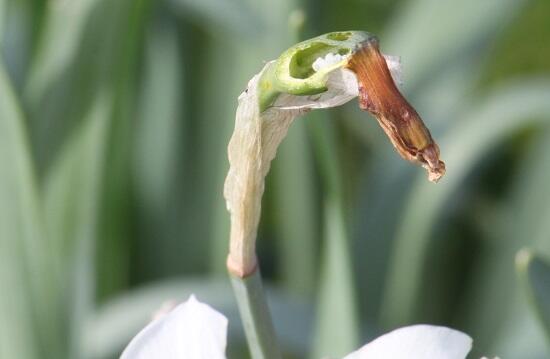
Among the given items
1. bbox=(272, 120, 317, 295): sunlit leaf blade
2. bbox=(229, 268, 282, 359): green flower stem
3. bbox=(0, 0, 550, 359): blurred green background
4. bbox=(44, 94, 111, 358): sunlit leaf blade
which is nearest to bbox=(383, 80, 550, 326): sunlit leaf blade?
bbox=(0, 0, 550, 359): blurred green background

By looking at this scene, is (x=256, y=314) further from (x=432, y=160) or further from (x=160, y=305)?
(x=160, y=305)

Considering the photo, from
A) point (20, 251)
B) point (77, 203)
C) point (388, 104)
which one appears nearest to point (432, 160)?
point (388, 104)

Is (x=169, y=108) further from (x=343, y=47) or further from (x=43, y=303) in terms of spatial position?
(x=343, y=47)

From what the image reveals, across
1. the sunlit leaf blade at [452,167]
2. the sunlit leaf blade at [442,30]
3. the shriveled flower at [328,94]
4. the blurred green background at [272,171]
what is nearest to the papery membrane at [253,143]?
the shriveled flower at [328,94]

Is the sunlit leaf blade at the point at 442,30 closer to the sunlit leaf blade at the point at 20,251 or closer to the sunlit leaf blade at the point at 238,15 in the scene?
the sunlit leaf blade at the point at 238,15

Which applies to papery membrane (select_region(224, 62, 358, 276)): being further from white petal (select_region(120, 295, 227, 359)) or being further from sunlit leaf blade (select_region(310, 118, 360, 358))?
sunlit leaf blade (select_region(310, 118, 360, 358))
